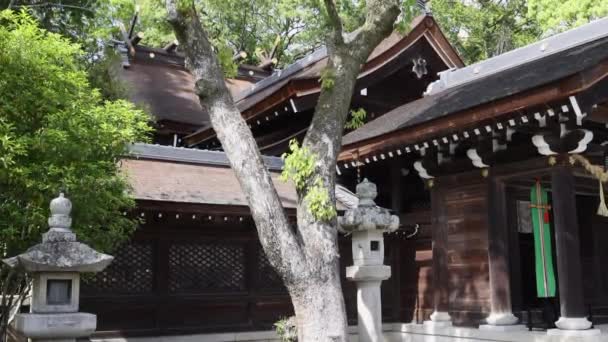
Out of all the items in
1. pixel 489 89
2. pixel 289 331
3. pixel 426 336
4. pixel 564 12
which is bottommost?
pixel 426 336

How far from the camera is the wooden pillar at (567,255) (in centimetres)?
790

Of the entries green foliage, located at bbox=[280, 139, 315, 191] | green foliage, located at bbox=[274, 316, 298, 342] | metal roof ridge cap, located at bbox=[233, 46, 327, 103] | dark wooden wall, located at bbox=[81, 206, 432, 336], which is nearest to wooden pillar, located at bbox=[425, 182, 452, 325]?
dark wooden wall, located at bbox=[81, 206, 432, 336]

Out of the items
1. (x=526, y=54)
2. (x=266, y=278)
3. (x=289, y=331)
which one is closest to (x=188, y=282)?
(x=266, y=278)

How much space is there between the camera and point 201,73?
250 inches

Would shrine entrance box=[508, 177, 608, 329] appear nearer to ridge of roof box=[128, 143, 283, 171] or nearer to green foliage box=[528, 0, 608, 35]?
ridge of roof box=[128, 143, 283, 171]

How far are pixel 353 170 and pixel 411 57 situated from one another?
3041 millimetres

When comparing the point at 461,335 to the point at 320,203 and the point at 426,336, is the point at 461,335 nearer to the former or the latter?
the point at 426,336

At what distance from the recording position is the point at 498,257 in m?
9.11

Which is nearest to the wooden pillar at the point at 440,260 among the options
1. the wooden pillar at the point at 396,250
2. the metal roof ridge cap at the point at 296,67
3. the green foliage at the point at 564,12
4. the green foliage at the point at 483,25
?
the wooden pillar at the point at 396,250

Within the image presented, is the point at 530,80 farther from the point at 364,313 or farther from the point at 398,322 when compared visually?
the point at 398,322

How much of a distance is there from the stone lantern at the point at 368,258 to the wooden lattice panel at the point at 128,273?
3.30 meters

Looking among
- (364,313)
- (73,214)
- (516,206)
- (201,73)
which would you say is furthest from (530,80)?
(73,214)

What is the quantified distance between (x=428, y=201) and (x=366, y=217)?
4009 millimetres

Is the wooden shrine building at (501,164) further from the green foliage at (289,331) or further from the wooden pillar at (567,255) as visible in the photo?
the green foliage at (289,331)
